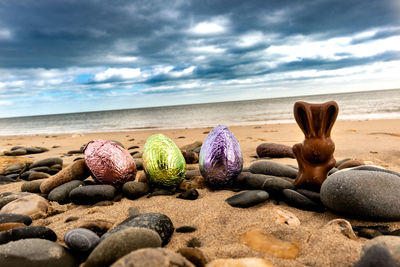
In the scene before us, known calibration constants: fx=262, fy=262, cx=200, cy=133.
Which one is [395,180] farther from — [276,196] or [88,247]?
[88,247]

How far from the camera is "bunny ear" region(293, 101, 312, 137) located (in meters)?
2.68

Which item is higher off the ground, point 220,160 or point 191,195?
point 220,160

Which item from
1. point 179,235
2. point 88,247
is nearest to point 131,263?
point 88,247

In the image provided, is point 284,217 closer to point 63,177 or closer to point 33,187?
point 63,177

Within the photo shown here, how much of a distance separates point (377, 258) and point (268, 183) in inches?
60.9

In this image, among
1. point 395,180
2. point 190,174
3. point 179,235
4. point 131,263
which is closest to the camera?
point 131,263

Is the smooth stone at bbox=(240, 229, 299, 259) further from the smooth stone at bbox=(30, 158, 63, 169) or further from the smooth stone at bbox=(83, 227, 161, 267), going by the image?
the smooth stone at bbox=(30, 158, 63, 169)

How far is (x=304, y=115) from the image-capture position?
2.72 meters

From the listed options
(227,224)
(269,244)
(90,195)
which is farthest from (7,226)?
(269,244)

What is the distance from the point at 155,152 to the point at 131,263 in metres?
2.02

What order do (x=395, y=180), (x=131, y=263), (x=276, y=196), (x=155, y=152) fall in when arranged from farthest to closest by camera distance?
(x=155, y=152)
(x=276, y=196)
(x=395, y=180)
(x=131, y=263)

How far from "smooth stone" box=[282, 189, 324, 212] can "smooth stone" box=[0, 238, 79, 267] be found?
193 centimetres

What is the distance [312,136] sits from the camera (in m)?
2.72

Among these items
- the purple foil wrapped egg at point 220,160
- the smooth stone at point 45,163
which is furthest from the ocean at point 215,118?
the purple foil wrapped egg at point 220,160
